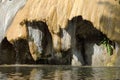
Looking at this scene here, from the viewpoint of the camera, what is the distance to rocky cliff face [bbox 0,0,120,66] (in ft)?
103

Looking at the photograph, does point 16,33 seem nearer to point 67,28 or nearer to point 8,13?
point 8,13

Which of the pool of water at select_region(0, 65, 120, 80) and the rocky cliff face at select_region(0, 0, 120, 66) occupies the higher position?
the rocky cliff face at select_region(0, 0, 120, 66)

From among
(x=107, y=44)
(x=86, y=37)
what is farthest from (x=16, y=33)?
(x=107, y=44)

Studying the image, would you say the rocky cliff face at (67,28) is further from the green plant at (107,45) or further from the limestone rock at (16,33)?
the green plant at (107,45)

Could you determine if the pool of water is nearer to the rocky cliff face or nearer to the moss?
the moss

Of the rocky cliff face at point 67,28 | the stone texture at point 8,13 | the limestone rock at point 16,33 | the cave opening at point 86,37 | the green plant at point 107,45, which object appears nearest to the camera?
the rocky cliff face at point 67,28

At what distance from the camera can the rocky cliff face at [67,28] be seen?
103 feet

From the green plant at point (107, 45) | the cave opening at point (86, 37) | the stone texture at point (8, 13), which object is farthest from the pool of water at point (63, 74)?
the stone texture at point (8, 13)

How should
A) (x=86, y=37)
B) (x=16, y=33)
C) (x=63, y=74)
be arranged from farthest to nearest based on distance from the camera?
(x=16, y=33) < (x=86, y=37) < (x=63, y=74)

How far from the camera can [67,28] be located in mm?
32781

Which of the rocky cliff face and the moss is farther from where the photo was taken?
the moss

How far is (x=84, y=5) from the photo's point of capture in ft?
106

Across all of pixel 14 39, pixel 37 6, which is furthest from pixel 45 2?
pixel 14 39

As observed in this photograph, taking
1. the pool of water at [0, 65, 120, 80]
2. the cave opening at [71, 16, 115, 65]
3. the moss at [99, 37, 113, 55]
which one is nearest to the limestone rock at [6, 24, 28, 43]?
the cave opening at [71, 16, 115, 65]
